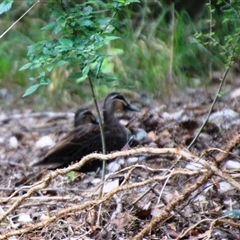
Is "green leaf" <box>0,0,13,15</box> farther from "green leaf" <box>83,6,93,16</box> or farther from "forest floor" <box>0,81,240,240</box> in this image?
"forest floor" <box>0,81,240,240</box>

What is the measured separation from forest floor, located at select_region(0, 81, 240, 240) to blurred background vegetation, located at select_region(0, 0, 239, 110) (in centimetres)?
34

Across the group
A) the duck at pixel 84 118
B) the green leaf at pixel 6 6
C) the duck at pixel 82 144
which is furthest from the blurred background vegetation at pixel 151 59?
the green leaf at pixel 6 6

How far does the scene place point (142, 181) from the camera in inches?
181

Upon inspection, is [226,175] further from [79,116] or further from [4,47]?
[4,47]

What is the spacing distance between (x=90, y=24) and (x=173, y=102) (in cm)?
382

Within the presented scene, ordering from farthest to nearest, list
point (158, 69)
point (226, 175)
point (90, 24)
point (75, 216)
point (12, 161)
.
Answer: point (158, 69)
point (12, 161)
point (75, 216)
point (90, 24)
point (226, 175)

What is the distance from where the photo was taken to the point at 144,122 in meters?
7.51

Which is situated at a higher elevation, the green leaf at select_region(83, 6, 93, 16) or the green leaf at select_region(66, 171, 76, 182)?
the green leaf at select_region(83, 6, 93, 16)

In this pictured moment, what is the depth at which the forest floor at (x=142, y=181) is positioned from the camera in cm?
430

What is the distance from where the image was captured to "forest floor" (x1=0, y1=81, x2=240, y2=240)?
4.30m

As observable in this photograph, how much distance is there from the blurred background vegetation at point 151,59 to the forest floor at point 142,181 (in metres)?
0.34

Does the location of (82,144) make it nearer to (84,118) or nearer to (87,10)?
(84,118)

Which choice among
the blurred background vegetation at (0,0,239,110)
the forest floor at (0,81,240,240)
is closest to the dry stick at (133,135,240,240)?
the forest floor at (0,81,240,240)

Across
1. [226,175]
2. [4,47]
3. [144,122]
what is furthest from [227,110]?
[4,47]
